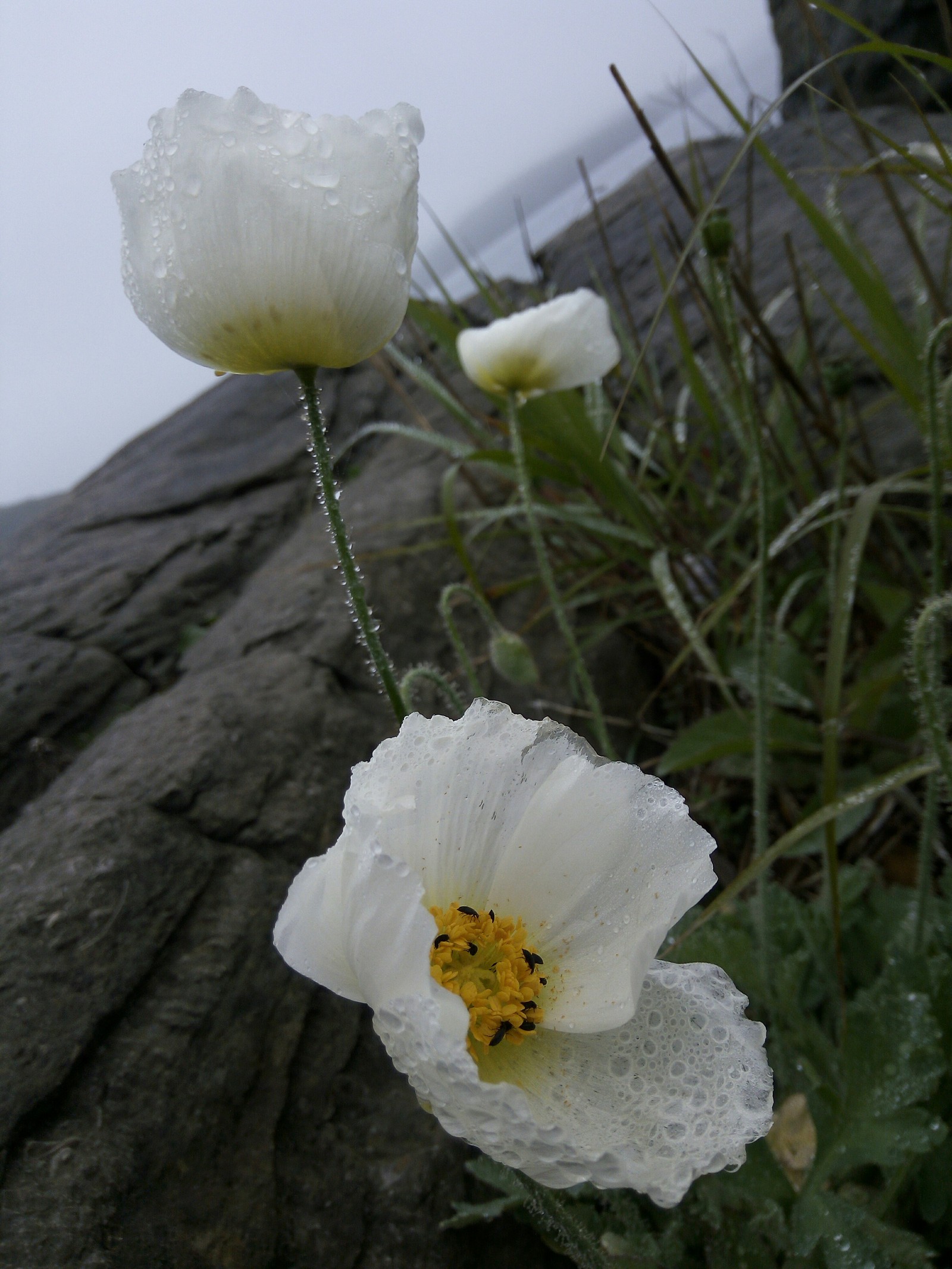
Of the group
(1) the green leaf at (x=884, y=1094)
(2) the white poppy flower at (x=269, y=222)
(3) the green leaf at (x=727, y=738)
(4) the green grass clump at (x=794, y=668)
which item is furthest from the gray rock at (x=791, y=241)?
(1) the green leaf at (x=884, y=1094)

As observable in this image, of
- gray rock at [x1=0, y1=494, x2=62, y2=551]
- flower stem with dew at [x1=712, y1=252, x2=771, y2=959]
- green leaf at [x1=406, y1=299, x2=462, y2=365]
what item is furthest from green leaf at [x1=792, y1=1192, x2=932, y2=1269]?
gray rock at [x1=0, y1=494, x2=62, y2=551]

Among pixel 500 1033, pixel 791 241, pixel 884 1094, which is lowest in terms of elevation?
pixel 884 1094

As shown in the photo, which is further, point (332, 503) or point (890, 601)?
point (890, 601)

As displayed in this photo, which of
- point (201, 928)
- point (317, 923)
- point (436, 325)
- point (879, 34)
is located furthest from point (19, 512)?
point (879, 34)

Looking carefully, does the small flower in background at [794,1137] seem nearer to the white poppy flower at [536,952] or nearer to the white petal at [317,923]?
the white poppy flower at [536,952]

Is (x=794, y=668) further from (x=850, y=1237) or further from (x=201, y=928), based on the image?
(x=201, y=928)

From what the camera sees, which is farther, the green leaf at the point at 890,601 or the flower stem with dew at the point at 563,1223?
the green leaf at the point at 890,601
